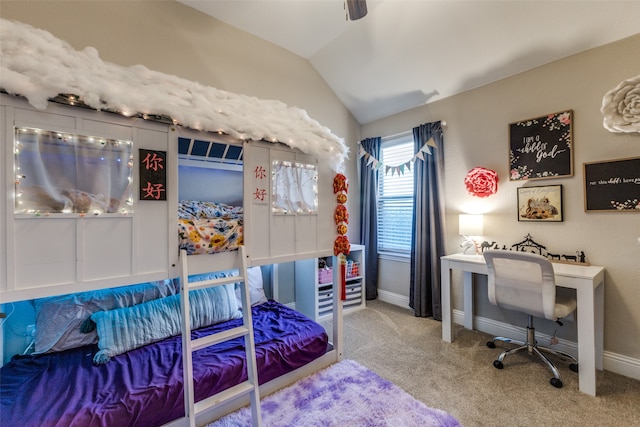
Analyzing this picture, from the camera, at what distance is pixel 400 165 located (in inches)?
138

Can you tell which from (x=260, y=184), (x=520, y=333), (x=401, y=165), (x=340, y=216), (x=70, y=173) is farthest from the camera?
(x=401, y=165)

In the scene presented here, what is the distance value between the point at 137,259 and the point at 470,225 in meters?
2.85

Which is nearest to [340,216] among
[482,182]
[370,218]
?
[482,182]

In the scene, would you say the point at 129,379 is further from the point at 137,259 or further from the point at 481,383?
the point at 481,383

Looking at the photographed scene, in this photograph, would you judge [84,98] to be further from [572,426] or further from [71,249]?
[572,426]

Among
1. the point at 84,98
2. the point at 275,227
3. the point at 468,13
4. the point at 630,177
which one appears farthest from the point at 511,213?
the point at 84,98

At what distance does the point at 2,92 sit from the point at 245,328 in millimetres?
1540

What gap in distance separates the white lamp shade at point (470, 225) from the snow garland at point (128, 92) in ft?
5.70

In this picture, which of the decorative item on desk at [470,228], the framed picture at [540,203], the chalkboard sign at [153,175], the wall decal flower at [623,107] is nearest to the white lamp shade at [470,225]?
the decorative item on desk at [470,228]

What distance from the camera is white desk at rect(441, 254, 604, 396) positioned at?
190 centimetres

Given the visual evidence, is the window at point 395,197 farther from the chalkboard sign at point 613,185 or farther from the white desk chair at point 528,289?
the chalkboard sign at point 613,185

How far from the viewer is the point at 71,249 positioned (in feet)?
4.16

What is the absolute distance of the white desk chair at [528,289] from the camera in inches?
77.9

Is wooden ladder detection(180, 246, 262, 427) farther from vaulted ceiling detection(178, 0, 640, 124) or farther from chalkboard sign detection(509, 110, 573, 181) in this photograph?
chalkboard sign detection(509, 110, 573, 181)
